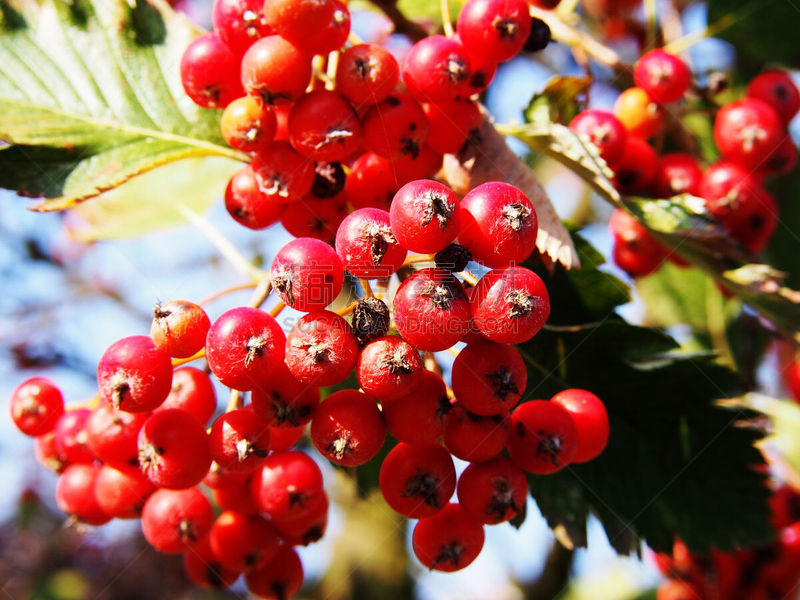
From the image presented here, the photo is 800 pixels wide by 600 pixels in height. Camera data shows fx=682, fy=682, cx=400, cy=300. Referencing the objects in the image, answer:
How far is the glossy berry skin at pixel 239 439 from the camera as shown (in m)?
1.38

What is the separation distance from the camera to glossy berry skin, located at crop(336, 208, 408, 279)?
122cm

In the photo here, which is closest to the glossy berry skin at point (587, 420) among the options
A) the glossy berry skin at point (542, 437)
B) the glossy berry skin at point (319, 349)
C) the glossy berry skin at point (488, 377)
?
the glossy berry skin at point (542, 437)

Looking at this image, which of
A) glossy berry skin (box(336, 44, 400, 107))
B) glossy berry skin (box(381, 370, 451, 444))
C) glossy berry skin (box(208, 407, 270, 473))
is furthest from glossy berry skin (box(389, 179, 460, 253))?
glossy berry skin (box(208, 407, 270, 473))

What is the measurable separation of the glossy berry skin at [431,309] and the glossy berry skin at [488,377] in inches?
2.6

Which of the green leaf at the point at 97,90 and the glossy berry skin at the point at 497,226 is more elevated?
the green leaf at the point at 97,90

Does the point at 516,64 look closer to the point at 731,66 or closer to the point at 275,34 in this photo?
the point at 731,66

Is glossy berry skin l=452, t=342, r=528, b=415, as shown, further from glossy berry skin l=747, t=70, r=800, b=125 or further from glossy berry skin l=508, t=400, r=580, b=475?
glossy berry skin l=747, t=70, r=800, b=125

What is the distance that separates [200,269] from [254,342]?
3064 millimetres

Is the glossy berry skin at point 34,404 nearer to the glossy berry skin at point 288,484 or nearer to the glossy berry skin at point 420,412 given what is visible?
the glossy berry skin at point 288,484

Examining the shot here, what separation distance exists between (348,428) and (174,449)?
40 cm

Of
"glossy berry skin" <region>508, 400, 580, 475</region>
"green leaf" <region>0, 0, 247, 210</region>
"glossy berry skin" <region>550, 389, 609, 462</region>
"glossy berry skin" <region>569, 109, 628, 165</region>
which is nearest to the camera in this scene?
"glossy berry skin" <region>508, 400, 580, 475</region>

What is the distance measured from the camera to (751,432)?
196cm

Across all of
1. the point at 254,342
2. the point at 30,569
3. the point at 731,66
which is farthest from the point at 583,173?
the point at 30,569

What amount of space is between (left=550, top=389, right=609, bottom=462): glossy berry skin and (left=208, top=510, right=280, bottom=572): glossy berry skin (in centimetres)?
83
